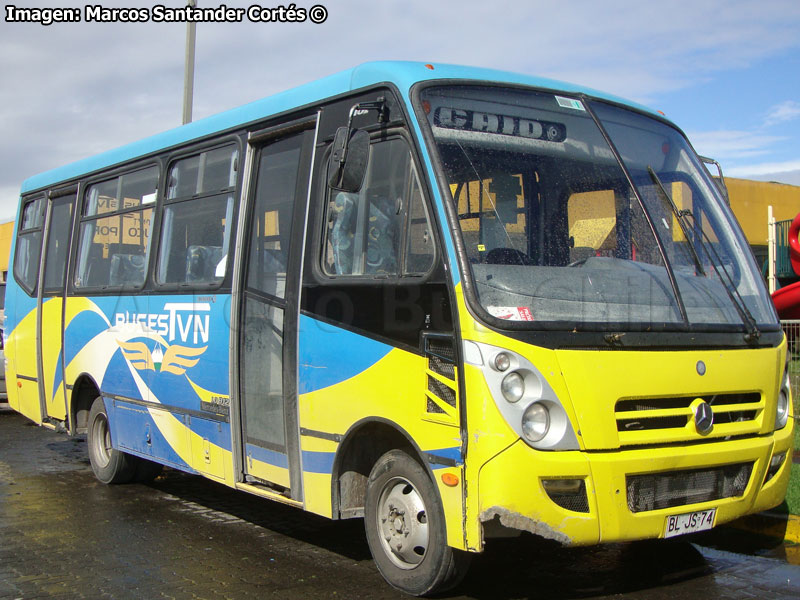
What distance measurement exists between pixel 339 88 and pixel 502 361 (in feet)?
7.75

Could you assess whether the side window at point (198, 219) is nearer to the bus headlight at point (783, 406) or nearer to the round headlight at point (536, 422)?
Result: the round headlight at point (536, 422)

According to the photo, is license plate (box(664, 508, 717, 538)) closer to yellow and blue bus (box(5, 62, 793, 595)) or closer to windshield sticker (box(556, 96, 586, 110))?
yellow and blue bus (box(5, 62, 793, 595))

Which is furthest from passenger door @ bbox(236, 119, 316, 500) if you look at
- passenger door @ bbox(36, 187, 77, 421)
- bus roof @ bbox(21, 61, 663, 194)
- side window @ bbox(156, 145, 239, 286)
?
passenger door @ bbox(36, 187, 77, 421)

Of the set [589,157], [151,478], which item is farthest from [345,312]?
[151,478]

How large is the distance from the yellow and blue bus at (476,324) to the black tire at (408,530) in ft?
0.05

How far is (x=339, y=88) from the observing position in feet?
20.1

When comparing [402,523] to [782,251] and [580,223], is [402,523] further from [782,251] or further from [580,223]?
[782,251]

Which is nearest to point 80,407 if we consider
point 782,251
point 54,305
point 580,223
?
point 54,305

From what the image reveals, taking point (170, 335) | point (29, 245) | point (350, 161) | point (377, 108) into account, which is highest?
point (377, 108)

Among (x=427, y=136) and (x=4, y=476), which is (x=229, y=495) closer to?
(x=4, y=476)

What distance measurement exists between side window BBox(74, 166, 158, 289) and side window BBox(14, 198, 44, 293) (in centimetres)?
135

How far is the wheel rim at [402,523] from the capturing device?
17.5 feet

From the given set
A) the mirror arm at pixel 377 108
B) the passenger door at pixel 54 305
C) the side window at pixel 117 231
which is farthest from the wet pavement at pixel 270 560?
the mirror arm at pixel 377 108

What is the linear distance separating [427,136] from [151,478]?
583 cm
